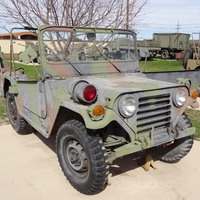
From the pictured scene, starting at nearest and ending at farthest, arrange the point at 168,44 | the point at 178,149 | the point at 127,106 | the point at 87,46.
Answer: the point at 127,106
the point at 178,149
the point at 87,46
the point at 168,44

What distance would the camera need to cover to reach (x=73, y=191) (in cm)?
298

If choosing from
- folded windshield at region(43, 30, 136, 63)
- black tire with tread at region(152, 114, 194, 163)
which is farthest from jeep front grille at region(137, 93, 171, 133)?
folded windshield at region(43, 30, 136, 63)

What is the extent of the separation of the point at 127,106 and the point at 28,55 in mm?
1439

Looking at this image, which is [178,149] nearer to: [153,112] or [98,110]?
[153,112]

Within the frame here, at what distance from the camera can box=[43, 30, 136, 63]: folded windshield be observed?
140 inches

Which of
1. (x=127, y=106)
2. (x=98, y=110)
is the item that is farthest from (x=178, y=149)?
(x=98, y=110)

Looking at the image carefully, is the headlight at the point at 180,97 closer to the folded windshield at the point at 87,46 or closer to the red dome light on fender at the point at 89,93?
the red dome light on fender at the point at 89,93

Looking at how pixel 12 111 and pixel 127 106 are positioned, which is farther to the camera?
pixel 12 111

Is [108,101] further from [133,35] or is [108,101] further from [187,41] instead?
[187,41]

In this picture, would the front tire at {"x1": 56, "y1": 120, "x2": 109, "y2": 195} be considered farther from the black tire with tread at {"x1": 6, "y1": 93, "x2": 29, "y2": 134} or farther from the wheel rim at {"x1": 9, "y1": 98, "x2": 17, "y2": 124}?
the wheel rim at {"x1": 9, "y1": 98, "x2": 17, "y2": 124}

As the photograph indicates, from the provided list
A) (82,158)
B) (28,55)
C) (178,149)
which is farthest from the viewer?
(178,149)

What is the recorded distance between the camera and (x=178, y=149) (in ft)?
11.3

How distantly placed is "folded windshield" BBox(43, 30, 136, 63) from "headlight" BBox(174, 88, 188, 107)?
133cm

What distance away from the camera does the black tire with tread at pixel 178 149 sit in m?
3.32
